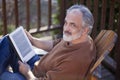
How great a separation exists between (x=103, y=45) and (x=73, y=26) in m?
0.34

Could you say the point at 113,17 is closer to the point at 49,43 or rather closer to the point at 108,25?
the point at 108,25

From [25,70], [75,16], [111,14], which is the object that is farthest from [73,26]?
[111,14]

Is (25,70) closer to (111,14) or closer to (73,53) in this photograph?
(73,53)

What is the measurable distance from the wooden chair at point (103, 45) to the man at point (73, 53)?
0.07m

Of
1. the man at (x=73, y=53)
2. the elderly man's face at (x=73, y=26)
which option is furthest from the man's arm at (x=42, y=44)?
the elderly man's face at (x=73, y=26)

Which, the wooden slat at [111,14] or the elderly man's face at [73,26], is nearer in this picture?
the elderly man's face at [73,26]

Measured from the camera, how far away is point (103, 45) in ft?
10.3

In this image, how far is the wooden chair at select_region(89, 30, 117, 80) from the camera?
286 cm

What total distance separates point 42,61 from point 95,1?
4.94ft

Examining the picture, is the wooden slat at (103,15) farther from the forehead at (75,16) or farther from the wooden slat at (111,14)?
the forehead at (75,16)

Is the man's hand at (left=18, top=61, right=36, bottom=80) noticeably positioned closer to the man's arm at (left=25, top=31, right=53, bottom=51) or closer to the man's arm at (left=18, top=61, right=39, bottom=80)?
the man's arm at (left=18, top=61, right=39, bottom=80)

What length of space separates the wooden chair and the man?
66mm

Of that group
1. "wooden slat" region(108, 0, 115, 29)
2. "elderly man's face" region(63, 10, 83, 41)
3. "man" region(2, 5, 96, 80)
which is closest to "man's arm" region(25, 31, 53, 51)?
"man" region(2, 5, 96, 80)

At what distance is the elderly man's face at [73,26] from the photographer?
2947 mm
